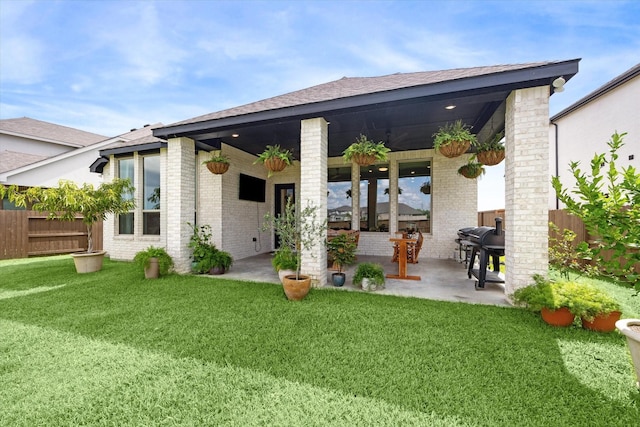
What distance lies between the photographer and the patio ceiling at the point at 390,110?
3406mm

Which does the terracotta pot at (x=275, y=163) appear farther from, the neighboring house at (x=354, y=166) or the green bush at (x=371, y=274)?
the green bush at (x=371, y=274)

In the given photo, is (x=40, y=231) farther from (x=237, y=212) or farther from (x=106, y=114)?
(x=106, y=114)

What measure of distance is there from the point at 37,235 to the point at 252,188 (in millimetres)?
7184

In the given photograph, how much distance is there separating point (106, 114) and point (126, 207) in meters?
12.4

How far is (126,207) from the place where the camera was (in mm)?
6309

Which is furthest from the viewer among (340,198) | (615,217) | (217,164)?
(340,198)

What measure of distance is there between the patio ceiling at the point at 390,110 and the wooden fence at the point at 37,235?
257 inches

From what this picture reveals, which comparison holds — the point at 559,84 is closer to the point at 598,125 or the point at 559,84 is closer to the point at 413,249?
the point at 413,249

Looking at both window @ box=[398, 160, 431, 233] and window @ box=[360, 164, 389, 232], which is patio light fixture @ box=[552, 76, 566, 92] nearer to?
window @ box=[398, 160, 431, 233]

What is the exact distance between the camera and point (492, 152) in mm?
4422

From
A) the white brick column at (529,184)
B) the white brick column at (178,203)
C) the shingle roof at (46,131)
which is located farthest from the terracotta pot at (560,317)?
the shingle roof at (46,131)

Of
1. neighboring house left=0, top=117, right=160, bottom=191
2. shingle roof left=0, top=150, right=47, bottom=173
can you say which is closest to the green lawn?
neighboring house left=0, top=117, right=160, bottom=191

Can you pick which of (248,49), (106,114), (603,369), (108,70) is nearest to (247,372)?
(603,369)

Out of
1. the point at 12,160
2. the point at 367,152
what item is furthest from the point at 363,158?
the point at 12,160
